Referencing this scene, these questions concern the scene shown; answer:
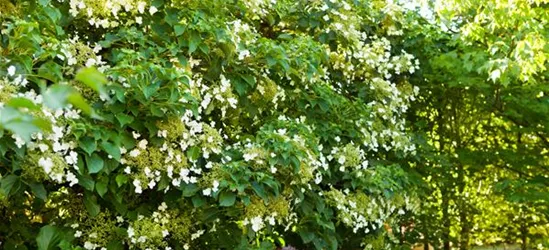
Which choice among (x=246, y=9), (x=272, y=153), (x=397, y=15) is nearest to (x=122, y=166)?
(x=272, y=153)

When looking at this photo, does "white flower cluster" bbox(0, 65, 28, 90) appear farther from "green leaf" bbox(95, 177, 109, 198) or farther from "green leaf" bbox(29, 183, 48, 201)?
"green leaf" bbox(95, 177, 109, 198)

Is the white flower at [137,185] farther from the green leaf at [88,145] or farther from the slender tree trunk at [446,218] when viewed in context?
the slender tree trunk at [446,218]

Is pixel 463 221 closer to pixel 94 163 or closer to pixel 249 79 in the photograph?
pixel 249 79

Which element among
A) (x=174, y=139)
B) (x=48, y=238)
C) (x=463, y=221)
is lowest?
(x=48, y=238)

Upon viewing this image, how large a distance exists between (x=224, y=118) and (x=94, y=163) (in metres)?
1.21

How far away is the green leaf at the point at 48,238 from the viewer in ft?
9.80

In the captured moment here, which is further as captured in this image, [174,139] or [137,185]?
[174,139]

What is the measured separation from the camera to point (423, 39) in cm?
596

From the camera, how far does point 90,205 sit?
119 inches

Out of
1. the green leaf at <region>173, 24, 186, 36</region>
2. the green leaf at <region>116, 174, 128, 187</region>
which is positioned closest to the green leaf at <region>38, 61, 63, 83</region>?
the green leaf at <region>116, 174, 128, 187</region>

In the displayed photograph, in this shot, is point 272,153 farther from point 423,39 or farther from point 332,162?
point 423,39

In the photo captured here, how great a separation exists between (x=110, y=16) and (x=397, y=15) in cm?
277

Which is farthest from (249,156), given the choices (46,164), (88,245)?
(46,164)

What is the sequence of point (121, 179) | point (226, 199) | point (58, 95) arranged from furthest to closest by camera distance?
1. point (226, 199)
2. point (121, 179)
3. point (58, 95)
